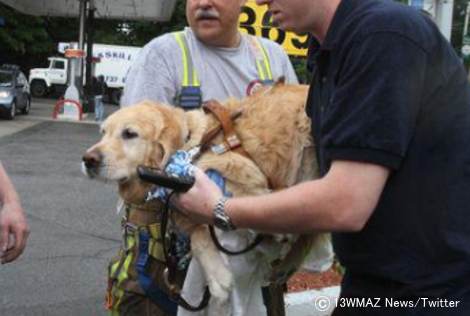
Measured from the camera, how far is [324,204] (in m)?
1.72

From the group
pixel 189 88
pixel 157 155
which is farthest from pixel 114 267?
pixel 189 88

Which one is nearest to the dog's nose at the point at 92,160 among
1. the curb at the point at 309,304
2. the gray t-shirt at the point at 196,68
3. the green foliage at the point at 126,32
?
the gray t-shirt at the point at 196,68

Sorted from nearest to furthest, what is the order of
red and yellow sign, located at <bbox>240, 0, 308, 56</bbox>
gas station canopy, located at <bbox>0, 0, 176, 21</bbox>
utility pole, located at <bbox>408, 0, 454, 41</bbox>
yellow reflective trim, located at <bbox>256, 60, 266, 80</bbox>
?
1. yellow reflective trim, located at <bbox>256, 60, 266, 80</bbox>
2. utility pole, located at <bbox>408, 0, 454, 41</bbox>
3. red and yellow sign, located at <bbox>240, 0, 308, 56</bbox>
4. gas station canopy, located at <bbox>0, 0, 176, 21</bbox>

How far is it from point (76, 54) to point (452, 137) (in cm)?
2555

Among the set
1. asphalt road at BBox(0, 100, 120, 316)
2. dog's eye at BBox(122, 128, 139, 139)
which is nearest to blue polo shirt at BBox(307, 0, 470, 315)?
dog's eye at BBox(122, 128, 139, 139)

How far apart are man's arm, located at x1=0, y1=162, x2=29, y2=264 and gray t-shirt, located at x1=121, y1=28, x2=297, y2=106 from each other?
668mm

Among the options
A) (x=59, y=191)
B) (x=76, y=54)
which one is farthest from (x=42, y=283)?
(x=76, y=54)

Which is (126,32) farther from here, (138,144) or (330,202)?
(330,202)

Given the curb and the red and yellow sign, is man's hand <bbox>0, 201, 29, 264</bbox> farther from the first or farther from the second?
the red and yellow sign

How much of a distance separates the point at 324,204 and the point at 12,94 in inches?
879

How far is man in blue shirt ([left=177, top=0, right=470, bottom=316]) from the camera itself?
1.67 metres

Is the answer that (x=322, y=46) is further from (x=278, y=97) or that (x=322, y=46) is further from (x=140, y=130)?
(x=140, y=130)

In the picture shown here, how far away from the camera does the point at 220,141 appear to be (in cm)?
261

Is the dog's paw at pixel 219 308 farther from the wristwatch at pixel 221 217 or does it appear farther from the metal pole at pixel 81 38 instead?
the metal pole at pixel 81 38
